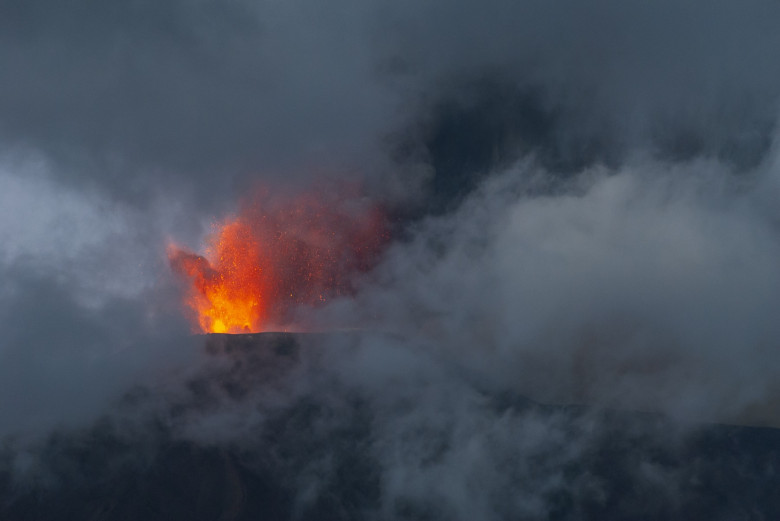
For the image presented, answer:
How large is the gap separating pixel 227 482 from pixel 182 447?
593 cm

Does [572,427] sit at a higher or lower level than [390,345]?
lower

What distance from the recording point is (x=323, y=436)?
8212cm

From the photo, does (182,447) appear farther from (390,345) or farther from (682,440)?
(682,440)

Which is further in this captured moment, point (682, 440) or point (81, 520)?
point (682, 440)

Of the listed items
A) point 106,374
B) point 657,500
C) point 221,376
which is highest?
point 106,374

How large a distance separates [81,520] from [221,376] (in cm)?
1842

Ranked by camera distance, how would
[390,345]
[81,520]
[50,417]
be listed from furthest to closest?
[390,345] → [50,417] → [81,520]

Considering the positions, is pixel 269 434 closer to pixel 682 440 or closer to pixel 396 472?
pixel 396 472

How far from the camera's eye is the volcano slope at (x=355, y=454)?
74000 millimetres

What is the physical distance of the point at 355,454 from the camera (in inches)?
3238

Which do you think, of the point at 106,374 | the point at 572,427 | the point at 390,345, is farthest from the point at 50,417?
the point at 572,427

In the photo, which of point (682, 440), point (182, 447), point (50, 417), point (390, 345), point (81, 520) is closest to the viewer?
point (81, 520)

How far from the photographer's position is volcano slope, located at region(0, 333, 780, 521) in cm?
7400

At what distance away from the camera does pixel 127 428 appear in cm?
8106
